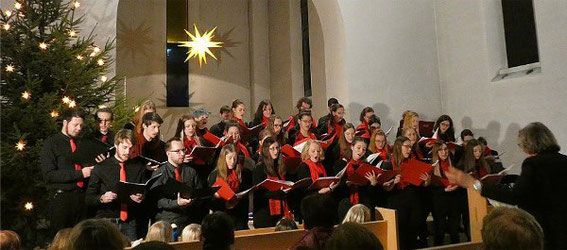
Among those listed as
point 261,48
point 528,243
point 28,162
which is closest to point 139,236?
point 28,162

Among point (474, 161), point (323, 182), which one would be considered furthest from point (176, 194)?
point (474, 161)

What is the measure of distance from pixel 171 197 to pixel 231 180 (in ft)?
2.01

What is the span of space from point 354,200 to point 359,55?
3943mm

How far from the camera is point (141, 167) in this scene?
406 cm

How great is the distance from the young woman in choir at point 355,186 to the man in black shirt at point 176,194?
142cm

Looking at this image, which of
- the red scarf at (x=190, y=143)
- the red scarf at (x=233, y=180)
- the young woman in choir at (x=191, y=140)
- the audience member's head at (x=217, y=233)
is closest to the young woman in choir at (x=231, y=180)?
the red scarf at (x=233, y=180)

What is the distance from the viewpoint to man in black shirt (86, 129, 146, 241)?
3.87 m

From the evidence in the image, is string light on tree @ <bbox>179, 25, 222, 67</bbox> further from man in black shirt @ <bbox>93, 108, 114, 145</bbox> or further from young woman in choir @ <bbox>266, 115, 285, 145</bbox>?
man in black shirt @ <bbox>93, 108, 114, 145</bbox>

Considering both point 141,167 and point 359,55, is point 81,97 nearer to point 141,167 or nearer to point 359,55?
point 141,167

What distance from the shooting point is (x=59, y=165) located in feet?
13.4

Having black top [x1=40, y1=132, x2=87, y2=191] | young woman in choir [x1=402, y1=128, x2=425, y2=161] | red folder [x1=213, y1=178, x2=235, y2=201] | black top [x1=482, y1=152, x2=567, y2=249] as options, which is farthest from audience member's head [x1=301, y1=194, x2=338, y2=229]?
young woman in choir [x1=402, y1=128, x2=425, y2=161]

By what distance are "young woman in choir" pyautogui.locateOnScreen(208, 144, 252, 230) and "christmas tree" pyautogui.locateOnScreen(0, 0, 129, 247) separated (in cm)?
159

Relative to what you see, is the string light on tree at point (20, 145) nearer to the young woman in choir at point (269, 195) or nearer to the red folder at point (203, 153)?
the red folder at point (203, 153)

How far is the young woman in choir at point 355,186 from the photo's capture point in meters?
4.82
